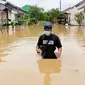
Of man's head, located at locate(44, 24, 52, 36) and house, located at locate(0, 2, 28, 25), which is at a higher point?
house, located at locate(0, 2, 28, 25)

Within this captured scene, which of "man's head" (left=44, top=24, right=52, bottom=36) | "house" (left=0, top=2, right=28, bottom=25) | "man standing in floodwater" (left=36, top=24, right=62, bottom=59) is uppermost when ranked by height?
"house" (left=0, top=2, right=28, bottom=25)

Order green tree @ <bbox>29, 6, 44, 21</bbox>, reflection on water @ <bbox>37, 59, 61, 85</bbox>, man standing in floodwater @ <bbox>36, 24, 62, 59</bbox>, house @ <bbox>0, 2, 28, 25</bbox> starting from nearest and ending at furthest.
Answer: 1. reflection on water @ <bbox>37, 59, 61, 85</bbox>
2. man standing in floodwater @ <bbox>36, 24, 62, 59</bbox>
3. house @ <bbox>0, 2, 28, 25</bbox>
4. green tree @ <bbox>29, 6, 44, 21</bbox>

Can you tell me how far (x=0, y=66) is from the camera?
30.8 feet

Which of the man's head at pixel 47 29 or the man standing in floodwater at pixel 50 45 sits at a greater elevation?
the man's head at pixel 47 29

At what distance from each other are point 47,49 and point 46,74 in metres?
1.96

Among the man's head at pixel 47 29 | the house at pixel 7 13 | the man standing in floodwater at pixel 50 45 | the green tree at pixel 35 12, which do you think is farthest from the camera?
the green tree at pixel 35 12

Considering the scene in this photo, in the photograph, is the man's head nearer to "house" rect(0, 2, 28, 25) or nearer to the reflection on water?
the reflection on water

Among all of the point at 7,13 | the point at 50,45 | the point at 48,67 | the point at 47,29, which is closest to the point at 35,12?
the point at 7,13

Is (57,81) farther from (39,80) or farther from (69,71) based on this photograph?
(69,71)

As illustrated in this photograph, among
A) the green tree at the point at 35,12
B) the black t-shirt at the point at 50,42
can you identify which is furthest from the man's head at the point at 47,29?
the green tree at the point at 35,12

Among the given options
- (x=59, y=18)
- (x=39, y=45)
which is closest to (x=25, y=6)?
(x=59, y=18)

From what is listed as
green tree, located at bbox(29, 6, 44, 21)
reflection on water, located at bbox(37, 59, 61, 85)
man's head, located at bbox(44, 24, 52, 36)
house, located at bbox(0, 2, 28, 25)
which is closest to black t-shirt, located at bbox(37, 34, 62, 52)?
man's head, located at bbox(44, 24, 52, 36)

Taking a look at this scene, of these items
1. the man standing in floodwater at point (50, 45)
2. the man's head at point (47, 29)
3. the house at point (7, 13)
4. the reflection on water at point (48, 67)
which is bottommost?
the reflection on water at point (48, 67)

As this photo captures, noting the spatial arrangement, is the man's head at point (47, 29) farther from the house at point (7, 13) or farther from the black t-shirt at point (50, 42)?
the house at point (7, 13)
